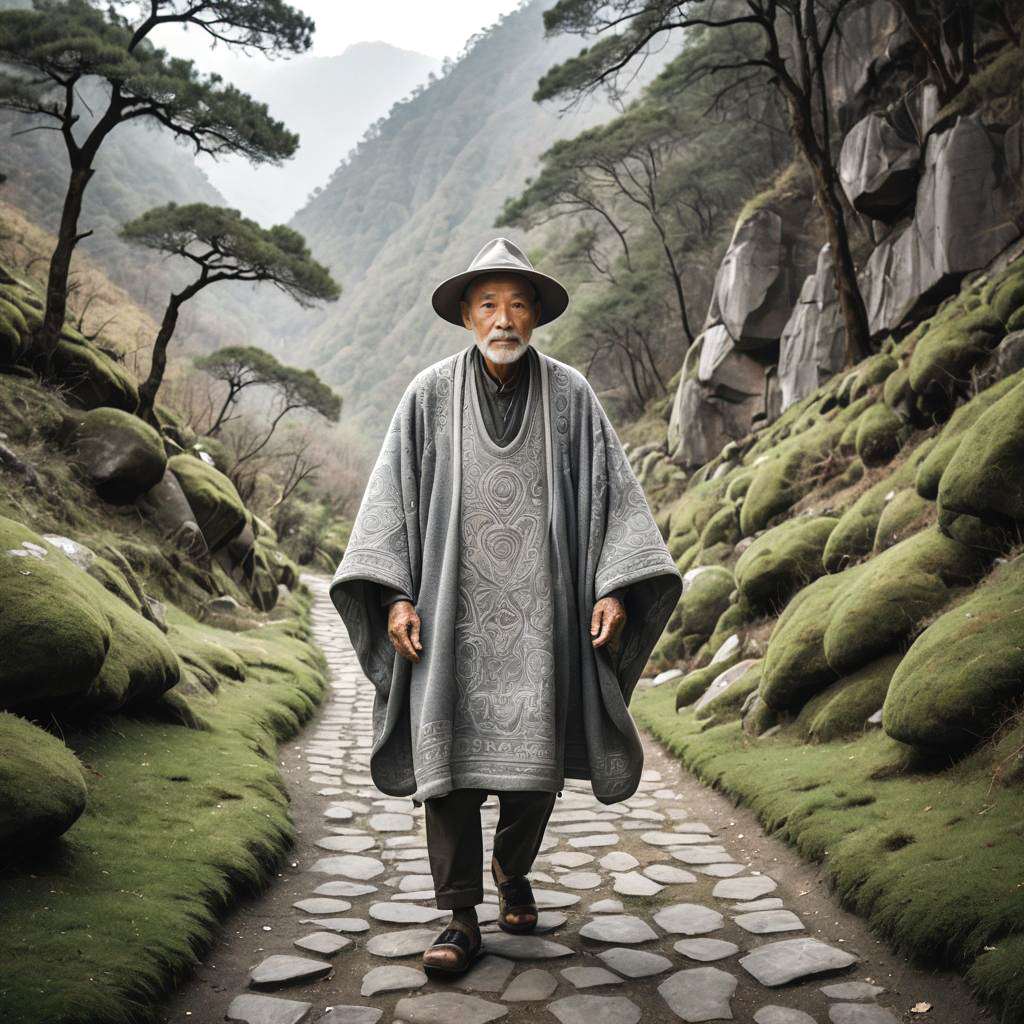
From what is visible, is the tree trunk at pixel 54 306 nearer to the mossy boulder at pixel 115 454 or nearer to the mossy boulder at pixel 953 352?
the mossy boulder at pixel 115 454

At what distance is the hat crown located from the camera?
3686 mm

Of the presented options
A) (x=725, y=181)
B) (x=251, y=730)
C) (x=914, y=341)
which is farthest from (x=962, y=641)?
(x=725, y=181)

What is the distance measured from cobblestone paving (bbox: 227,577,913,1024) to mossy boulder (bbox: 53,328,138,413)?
8.10 m

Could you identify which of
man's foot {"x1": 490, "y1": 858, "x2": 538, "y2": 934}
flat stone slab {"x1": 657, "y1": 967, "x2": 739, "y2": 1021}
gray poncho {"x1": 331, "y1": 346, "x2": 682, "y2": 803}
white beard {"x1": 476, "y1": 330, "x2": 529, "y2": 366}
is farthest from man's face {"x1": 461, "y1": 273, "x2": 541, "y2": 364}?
flat stone slab {"x1": 657, "y1": 967, "x2": 739, "y2": 1021}

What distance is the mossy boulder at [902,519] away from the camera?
694cm

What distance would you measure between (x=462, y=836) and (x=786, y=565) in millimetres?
5813

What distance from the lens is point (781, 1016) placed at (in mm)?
2693

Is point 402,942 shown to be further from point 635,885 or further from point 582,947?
point 635,885

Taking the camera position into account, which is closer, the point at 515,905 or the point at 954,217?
the point at 515,905

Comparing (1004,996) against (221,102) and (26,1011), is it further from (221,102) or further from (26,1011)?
(221,102)

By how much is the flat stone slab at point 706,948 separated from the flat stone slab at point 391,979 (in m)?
0.94

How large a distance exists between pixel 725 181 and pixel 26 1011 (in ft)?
76.0

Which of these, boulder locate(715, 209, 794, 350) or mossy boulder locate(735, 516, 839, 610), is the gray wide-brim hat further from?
boulder locate(715, 209, 794, 350)

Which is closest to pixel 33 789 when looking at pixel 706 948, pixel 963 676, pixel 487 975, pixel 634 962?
pixel 487 975
